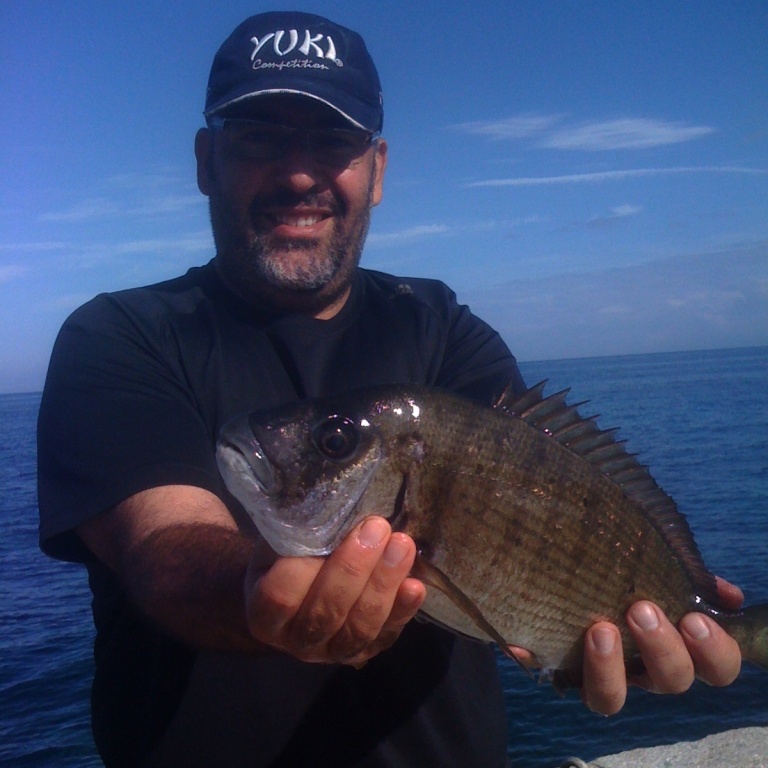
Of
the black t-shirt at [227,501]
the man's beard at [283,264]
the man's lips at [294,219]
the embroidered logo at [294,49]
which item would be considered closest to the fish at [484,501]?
the black t-shirt at [227,501]

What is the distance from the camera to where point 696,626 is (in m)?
3.00

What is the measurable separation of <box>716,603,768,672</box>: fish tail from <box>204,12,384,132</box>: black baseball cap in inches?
107

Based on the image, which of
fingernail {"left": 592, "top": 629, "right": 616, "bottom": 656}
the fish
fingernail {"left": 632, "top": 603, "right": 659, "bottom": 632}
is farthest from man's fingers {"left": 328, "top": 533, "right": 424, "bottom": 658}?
fingernail {"left": 632, "top": 603, "right": 659, "bottom": 632}

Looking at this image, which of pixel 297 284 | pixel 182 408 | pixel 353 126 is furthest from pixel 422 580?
pixel 353 126

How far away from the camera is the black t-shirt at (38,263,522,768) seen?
8.96 ft

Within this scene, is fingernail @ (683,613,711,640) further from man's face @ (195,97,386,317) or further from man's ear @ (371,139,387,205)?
man's ear @ (371,139,387,205)

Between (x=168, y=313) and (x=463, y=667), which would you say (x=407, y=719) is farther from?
(x=168, y=313)

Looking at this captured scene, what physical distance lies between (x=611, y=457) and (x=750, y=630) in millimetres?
1028

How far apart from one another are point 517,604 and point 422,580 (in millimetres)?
565

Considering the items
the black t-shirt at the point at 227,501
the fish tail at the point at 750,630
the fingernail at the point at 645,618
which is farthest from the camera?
the fish tail at the point at 750,630

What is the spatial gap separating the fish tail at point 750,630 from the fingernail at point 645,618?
46 cm

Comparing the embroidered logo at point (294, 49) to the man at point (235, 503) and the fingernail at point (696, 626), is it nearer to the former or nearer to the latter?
the man at point (235, 503)

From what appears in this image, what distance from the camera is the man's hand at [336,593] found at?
1.95 metres

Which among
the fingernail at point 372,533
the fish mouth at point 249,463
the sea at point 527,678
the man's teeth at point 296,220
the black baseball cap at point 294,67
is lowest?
the sea at point 527,678
